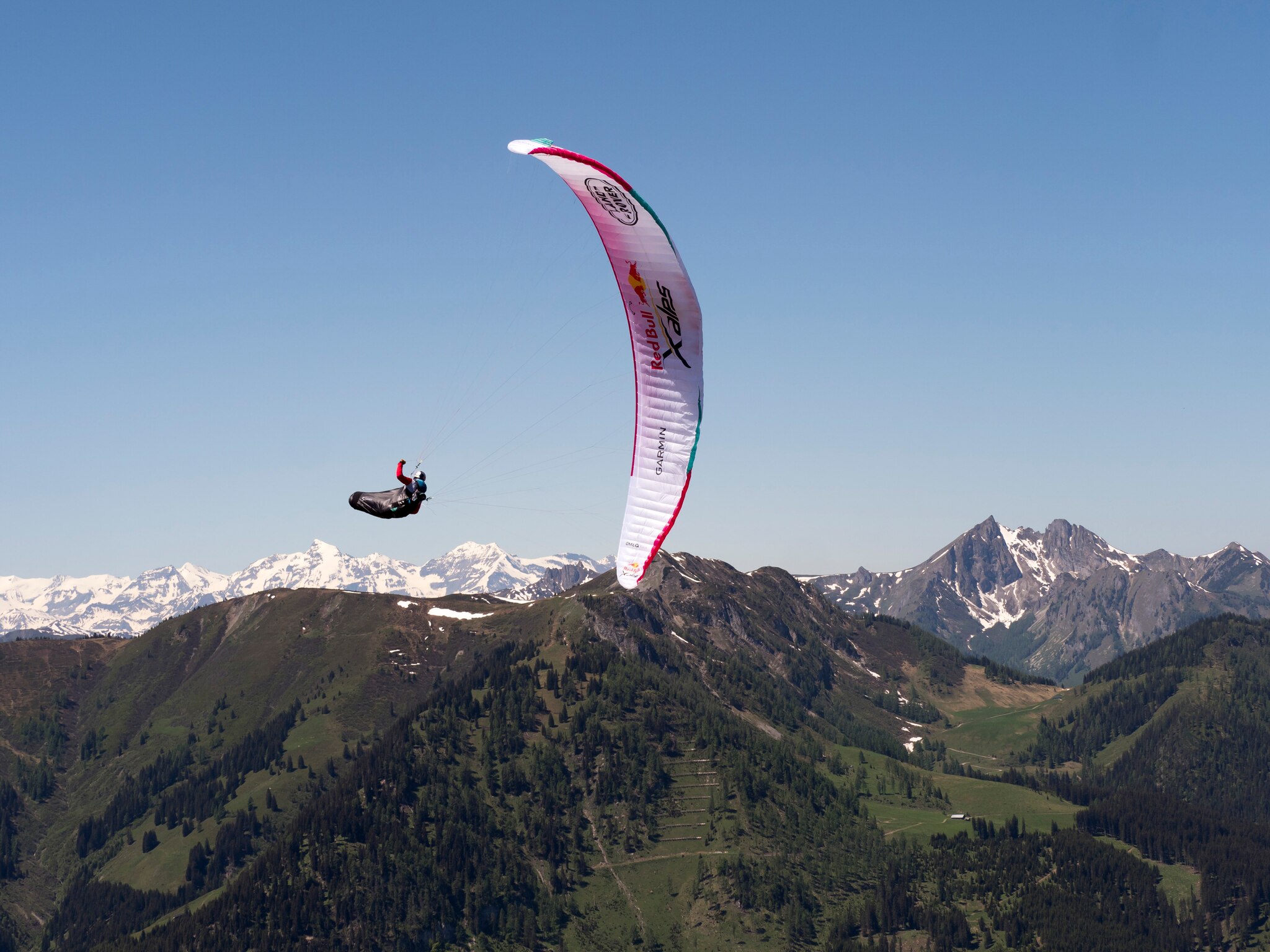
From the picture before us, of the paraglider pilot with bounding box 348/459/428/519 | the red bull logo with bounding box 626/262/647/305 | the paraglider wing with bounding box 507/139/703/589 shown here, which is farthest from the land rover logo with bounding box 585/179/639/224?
the paraglider pilot with bounding box 348/459/428/519

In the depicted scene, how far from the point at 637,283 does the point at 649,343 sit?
9.48 feet

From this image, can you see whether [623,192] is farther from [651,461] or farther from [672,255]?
[651,461]

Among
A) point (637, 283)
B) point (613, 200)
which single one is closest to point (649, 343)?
point (637, 283)

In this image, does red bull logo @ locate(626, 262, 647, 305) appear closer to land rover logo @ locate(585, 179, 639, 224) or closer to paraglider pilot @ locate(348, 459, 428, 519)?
land rover logo @ locate(585, 179, 639, 224)

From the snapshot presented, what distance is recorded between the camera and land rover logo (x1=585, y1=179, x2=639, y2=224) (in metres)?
51.2

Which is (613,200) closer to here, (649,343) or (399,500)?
(649,343)

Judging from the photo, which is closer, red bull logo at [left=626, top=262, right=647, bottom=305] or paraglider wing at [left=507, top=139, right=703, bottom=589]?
paraglider wing at [left=507, top=139, right=703, bottom=589]

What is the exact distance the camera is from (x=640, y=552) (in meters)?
51.9

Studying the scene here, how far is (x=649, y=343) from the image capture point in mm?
55125

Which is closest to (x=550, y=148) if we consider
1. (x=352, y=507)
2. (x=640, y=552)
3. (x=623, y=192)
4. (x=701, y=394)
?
(x=623, y=192)

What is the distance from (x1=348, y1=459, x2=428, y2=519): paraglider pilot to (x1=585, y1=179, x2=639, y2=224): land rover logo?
16.4 m

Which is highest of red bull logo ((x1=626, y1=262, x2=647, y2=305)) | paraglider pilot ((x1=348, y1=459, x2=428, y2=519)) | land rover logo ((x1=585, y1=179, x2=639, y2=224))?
land rover logo ((x1=585, y1=179, x2=639, y2=224))

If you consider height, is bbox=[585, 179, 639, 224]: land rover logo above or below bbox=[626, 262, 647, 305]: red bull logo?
above

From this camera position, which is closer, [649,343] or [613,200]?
[613,200]
